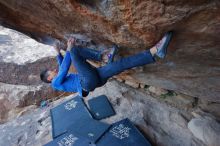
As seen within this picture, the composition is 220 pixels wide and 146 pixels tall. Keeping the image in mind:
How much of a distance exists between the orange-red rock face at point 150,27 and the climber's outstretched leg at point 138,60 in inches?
3.0

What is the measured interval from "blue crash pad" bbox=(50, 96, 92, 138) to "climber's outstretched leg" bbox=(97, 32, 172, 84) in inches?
64.2

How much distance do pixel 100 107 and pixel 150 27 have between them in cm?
291

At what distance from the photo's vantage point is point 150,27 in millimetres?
2457

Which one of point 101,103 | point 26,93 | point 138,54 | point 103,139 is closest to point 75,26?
point 138,54

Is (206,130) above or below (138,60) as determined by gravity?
below

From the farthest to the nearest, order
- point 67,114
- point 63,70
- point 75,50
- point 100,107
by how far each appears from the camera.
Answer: point 67,114, point 100,107, point 63,70, point 75,50

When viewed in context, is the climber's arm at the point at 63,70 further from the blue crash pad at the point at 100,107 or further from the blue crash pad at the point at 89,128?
the blue crash pad at the point at 100,107

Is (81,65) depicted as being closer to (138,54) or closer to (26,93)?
(138,54)

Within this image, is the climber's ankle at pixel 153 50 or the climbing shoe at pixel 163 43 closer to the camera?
the climbing shoe at pixel 163 43

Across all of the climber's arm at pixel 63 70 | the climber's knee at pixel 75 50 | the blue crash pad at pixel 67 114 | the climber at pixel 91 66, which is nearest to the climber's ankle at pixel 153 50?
the climber at pixel 91 66

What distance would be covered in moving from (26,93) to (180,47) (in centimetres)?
540

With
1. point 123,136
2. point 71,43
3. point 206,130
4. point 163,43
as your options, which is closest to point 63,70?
point 71,43

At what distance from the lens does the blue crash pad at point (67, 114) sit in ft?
16.4

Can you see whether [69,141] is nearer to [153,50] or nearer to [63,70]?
[63,70]
